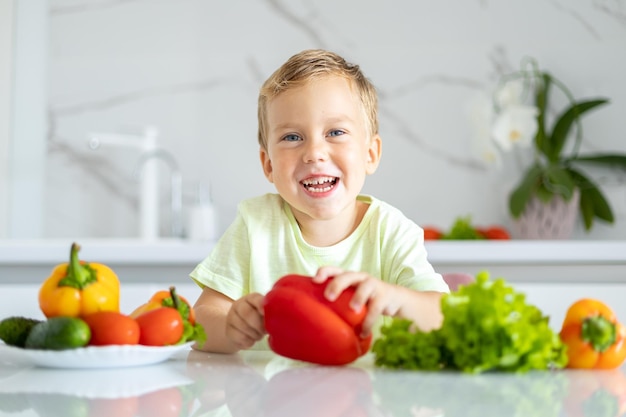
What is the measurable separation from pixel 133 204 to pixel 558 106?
167cm

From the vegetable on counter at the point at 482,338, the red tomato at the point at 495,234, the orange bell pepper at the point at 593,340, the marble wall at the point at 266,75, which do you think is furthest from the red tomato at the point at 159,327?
the marble wall at the point at 266,75

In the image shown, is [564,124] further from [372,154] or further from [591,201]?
[372,154]

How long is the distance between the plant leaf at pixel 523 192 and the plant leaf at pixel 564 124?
6.1 inches

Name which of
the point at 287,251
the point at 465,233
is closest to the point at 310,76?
the point at 287,251

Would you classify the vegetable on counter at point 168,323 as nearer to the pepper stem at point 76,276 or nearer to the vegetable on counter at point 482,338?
the pepper stem at point 76,276

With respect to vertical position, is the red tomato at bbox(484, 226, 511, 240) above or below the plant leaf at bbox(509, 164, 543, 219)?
below

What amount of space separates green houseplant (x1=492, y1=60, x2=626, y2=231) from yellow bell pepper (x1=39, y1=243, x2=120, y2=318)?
2.08 m

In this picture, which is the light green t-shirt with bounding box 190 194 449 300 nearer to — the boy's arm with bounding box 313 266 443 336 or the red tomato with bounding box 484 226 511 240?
the boy's arm with bounding box 313 266 443 336

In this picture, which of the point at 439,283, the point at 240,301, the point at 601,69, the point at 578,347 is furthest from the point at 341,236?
the point at 601,69

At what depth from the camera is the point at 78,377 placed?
850 millimetres

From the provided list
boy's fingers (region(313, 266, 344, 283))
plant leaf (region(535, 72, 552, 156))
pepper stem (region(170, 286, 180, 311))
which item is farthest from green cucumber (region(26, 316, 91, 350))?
plant leaf (region(535, 72, 552, 156))

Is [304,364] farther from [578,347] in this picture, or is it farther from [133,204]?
[133,204]

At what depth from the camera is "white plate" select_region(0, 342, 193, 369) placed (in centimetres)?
87

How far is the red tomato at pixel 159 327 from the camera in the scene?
91 cm
